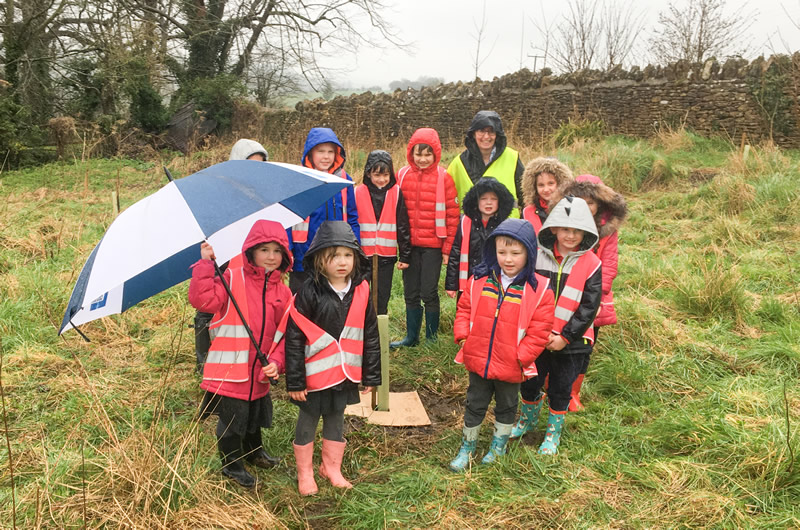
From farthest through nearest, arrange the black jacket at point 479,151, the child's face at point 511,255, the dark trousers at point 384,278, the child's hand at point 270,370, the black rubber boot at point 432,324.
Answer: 1. the black rubber boot at point 432,324
2. the dark trousers at point 384,278
3. the black jacket at point 479,151
4. the child's face at point 511,255
5. the child's hand at point 270,370

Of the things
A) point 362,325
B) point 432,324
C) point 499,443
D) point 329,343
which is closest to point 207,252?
point 329,343

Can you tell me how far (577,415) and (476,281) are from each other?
1273 mm

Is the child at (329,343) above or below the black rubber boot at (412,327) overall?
above

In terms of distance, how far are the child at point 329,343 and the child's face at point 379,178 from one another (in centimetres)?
152

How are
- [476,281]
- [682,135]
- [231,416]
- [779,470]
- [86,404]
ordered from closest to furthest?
1. [779,470]
2. [231,416]
3. [476,281]
4. [86,404]
5. [682,135]

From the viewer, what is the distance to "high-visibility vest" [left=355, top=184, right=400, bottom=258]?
432 cm

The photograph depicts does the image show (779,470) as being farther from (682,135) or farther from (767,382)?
(682,135)

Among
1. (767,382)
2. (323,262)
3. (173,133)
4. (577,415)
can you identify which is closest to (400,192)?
(323,262)

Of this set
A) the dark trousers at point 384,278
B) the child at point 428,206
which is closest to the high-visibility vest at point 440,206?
the child at point 428,206

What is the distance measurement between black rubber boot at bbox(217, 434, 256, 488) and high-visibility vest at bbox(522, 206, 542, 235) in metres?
2.29

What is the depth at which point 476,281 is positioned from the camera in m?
3.03

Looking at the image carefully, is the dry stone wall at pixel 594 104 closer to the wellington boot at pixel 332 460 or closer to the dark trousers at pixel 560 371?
the dark trousers at pixel 560 371

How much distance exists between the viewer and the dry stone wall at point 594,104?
34.7 ft

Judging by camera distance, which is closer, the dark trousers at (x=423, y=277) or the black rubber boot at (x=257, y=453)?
the black rubber boot at (x=257, y=453)
